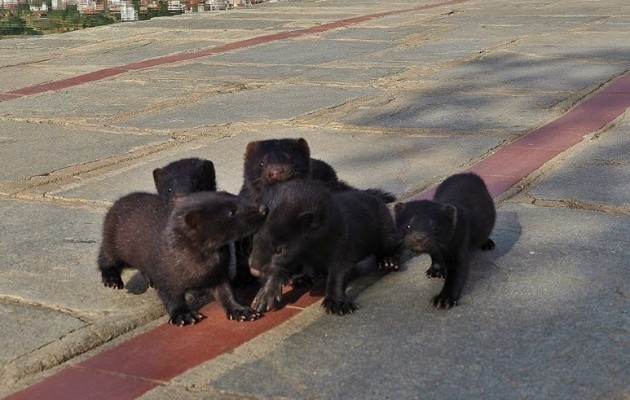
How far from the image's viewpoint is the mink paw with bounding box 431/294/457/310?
4161 millimetres

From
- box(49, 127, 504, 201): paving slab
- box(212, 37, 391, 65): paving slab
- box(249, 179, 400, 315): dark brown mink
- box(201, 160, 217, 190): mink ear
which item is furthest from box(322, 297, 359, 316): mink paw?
box(212, 37, 391, 65): paving slab

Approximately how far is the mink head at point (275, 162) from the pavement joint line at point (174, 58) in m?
5.15

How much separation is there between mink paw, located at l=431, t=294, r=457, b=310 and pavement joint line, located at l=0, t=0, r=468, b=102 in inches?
257

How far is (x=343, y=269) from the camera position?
4.42 m

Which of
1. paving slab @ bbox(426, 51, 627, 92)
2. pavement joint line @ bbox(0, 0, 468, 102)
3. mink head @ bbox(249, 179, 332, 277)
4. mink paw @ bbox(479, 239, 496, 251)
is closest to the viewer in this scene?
mink head @ bbox(249, 179, 332, 277)

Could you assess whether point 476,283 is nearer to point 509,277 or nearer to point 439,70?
point 509,277

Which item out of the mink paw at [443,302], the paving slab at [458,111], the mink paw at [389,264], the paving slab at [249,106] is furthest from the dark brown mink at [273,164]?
the paving slab at [249,106]

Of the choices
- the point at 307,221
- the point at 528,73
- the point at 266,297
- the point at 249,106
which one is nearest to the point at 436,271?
the point at 307,221

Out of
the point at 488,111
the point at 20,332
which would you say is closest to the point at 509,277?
the point at 20,332

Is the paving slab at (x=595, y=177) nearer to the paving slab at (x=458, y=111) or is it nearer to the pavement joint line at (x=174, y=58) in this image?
the paving slab at (x=458, y=111)

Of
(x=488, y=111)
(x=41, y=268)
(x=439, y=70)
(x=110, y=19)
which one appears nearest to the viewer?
(x=41, y=268)

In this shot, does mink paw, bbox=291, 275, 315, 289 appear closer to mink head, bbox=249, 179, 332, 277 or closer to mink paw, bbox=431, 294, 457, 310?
mink head, bbox=249, 179, 332, 277

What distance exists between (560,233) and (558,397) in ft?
6.23

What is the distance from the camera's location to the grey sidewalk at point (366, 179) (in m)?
3.61
